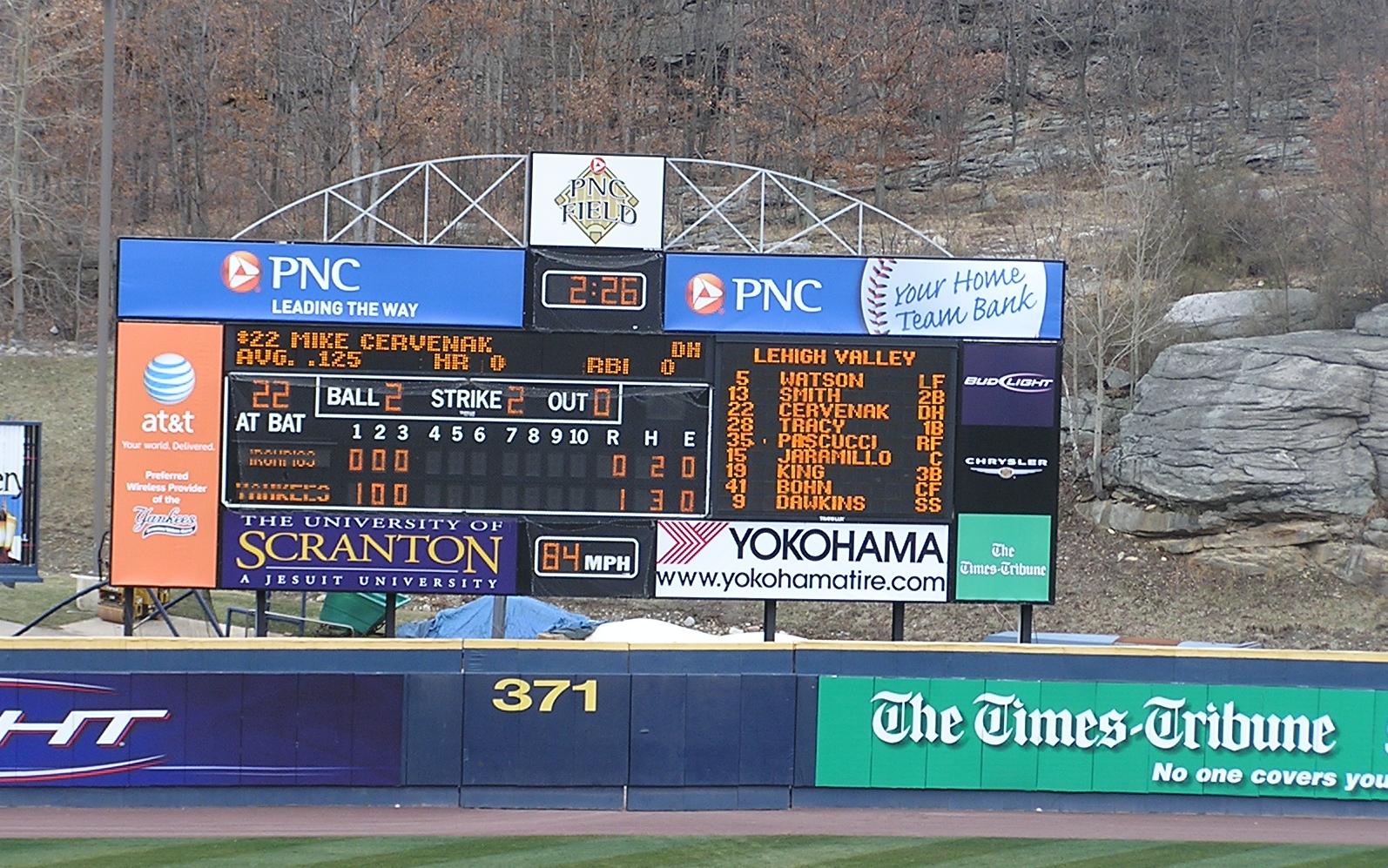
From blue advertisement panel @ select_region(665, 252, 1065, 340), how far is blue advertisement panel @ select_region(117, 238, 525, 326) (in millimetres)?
1779

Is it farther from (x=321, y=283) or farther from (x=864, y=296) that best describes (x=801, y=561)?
(x=321, y=283)

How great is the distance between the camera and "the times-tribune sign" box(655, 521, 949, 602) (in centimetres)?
1412

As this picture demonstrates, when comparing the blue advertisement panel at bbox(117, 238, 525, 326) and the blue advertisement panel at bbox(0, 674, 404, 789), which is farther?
the blue advertisement panel at bbox(117, 238, 525, 326)

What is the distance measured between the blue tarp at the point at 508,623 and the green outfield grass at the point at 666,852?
→ 9122 mm

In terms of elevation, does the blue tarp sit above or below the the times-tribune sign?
below

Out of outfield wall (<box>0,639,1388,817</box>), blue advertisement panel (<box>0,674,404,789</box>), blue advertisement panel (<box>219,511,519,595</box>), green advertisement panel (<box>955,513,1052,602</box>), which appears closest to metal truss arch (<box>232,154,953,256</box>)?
green advertisement panel (<box>955,513,1052,602</box>)

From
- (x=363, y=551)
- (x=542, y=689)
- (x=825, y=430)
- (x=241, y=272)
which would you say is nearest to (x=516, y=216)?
(x=241, y=272)

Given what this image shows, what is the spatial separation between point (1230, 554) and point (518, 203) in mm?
21242

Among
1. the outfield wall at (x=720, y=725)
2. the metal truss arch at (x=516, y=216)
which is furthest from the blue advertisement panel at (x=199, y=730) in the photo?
the metal truss arch at (x=516, y=216)

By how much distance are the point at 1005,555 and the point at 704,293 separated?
3954mm

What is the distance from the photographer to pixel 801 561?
46.7 feet

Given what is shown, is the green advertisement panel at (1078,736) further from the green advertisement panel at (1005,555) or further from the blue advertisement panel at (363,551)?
the blue advertisement panel at (363,551)

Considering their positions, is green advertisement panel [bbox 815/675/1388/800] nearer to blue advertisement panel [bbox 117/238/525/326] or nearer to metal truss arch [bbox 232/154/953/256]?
blue advertisement panel [bbox 117/238/525/326]

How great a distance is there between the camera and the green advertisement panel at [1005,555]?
14203 mm
